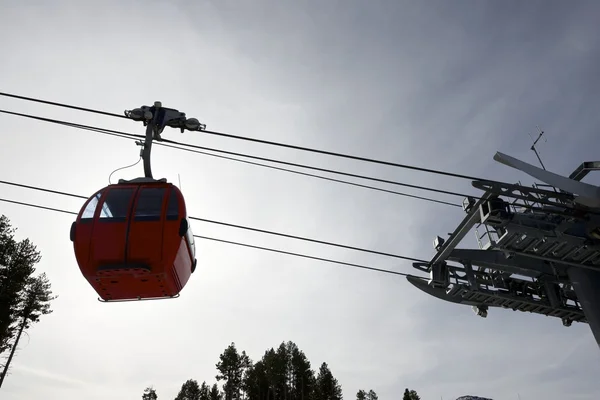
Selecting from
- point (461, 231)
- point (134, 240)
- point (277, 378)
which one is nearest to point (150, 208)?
point (134, 240)

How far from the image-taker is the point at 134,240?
305 inches


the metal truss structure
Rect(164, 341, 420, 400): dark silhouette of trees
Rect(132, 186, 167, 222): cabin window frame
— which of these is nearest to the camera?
Rect(132, 186, 167, 222): cabin window frame

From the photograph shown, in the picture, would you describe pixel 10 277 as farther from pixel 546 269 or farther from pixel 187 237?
pixel 546 269

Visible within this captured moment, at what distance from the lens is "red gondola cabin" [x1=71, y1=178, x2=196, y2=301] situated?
768cm

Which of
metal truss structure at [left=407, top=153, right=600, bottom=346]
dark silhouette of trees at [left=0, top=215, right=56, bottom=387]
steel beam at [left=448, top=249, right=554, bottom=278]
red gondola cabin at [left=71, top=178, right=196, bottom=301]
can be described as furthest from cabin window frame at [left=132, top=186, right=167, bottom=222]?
dark silhouette of trees at [left=0, top=215, right=56, bottom=387]

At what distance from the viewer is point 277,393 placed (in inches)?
2744

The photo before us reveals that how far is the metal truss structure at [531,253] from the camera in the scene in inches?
484

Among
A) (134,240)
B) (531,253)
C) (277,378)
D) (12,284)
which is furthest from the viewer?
(277,378)

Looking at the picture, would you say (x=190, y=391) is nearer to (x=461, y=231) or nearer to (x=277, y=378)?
(x=277, y=378)

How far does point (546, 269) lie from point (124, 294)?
15.4 meters

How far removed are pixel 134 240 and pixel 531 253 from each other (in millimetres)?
11896

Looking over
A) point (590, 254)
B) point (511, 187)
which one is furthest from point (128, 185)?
point (590, 254)

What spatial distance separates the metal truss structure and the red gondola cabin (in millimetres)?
8617

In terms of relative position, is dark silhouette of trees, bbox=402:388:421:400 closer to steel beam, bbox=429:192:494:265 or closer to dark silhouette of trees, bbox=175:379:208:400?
dark silhouette of trees, bbox=175:379:208:400
